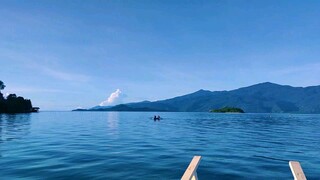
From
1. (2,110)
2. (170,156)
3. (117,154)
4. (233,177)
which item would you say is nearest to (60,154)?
(117,154)

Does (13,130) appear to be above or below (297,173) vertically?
above

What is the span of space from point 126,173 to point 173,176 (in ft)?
10.5

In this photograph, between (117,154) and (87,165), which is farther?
(117,154)

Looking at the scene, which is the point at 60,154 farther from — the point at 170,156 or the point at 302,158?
the point at 302,158

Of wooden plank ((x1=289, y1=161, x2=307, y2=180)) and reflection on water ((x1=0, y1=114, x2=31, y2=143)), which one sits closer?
wooden plank ((x1=289, y1=161, x2=307, y2=180))

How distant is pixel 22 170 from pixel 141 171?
8171mm

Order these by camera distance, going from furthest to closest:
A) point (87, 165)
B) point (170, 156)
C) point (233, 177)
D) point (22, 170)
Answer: point (170, 156), point (87, 165), point (22, 170), point (233, 177)

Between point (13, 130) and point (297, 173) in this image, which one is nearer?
point (297, 173)

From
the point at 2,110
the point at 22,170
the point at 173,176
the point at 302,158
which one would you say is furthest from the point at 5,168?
the point at 2,110

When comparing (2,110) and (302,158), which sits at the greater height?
(2,110)

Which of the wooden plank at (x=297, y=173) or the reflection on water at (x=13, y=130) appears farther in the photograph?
the reflection on water at (x=13, y=130)

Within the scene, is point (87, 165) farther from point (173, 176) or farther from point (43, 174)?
point (173, 176)

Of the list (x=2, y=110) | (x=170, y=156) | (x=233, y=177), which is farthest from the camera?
(x=2, y=110)

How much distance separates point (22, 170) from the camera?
18.6m
